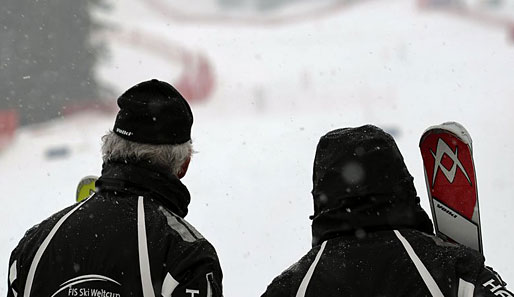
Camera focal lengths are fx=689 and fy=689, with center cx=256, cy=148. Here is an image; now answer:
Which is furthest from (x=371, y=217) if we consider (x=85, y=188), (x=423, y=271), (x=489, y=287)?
(x=85, y=188)

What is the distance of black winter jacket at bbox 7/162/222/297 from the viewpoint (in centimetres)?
215

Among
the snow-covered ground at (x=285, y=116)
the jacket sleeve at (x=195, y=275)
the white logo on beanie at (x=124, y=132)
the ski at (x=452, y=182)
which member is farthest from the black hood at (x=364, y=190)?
the snow-covered ground at (x=285, y=116)

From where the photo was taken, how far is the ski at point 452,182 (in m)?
2.48

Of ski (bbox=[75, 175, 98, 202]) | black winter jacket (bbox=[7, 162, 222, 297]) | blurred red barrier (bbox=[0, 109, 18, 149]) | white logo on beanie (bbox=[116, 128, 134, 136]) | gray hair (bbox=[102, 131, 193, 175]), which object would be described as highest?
blurred red barrier (bbox=[0, 109, 18, 149])

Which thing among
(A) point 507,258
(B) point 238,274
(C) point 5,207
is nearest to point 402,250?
(B) point 238,274

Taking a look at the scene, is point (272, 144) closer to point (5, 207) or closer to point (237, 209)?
point (237, 209)

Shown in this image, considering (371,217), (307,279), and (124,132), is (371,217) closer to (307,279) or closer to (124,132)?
(307,279)

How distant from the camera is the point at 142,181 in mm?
2271

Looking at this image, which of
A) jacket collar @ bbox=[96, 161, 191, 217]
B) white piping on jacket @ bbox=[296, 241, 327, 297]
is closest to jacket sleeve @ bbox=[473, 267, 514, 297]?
white piping on jacket @ bbox=[296, 241, 327, 297]

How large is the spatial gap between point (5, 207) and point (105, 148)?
8.00 metres

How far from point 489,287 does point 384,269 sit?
279 millimetres

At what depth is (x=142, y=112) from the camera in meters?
2.33

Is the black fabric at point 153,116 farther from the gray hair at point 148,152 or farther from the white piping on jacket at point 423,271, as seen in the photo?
the white piping on jacket at point 423,271

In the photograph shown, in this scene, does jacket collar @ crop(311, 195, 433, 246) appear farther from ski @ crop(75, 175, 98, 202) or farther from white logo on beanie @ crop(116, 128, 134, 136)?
ski @ crop(75, 175, 98, 202)
